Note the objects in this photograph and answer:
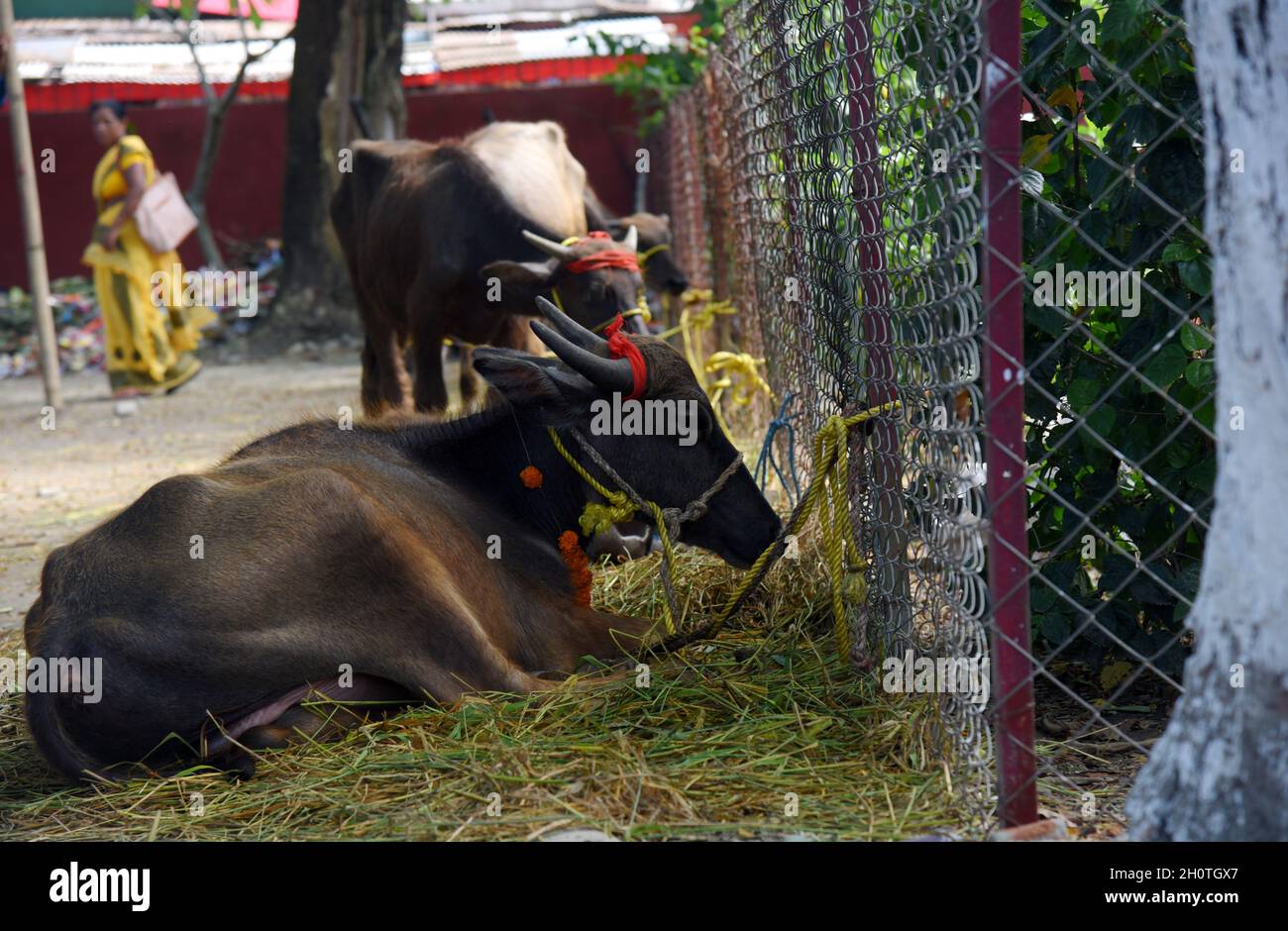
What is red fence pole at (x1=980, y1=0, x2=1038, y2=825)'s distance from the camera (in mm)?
3004

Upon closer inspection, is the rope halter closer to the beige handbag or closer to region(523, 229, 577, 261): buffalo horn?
region(523, 229, 577, 261): buffalo horn

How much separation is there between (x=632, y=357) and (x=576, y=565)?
0.76 metres

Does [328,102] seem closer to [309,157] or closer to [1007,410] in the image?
[309,157]

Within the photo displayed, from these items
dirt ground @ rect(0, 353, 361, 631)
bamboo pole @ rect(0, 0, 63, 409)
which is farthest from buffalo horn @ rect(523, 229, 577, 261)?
bamboo pole @ rect(0, 0, 63, 409)

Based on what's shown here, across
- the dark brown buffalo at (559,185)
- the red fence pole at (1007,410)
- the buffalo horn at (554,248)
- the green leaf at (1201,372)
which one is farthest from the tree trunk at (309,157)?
the red fence pole at (1007,410)

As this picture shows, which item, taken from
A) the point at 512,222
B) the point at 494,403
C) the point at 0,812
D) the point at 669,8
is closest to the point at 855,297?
the point at 494,403

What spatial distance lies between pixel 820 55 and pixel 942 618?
1898 mm

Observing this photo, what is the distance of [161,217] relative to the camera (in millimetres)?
13281

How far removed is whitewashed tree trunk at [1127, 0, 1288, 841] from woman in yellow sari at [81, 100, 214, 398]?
12.3 meters

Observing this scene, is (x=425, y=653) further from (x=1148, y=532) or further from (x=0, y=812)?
(x=1148, y=532)

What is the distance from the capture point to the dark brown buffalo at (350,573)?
12.9 ft

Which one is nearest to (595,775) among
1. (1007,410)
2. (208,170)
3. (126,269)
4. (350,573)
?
(350,573)

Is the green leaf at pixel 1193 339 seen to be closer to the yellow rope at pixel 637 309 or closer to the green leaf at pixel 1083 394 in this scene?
the green leaf at pixel 1083 394

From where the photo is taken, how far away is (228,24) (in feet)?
76.7
